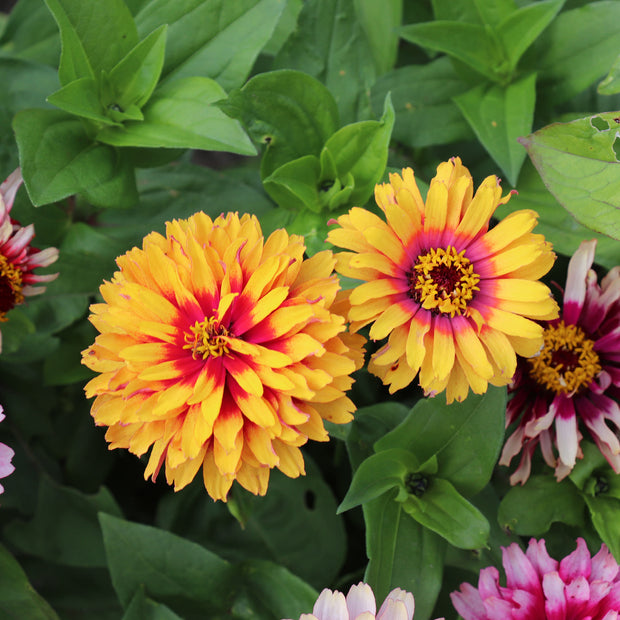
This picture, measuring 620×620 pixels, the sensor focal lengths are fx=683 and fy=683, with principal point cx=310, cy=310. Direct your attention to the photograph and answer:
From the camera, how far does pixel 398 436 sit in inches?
29.5

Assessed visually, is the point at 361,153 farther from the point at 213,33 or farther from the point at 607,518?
the point at 607,518

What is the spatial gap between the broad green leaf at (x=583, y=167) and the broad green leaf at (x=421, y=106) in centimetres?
24

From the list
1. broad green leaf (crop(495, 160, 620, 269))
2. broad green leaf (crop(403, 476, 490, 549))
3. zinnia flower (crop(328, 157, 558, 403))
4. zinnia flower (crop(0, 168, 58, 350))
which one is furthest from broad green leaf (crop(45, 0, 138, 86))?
broad green leaf (crop(403, 476, 490, 549))

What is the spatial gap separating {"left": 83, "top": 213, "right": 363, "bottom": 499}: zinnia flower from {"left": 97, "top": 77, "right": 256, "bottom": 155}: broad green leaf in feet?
0.49

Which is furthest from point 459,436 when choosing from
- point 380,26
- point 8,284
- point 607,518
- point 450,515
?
point 380,26

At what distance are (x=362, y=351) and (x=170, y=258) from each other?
195 millimetres

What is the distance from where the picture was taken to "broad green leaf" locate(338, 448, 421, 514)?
0.69 metres

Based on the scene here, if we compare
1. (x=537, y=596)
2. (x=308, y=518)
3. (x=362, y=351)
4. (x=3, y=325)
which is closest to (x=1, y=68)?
(x=3, y=325)

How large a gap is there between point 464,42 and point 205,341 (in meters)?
0.55

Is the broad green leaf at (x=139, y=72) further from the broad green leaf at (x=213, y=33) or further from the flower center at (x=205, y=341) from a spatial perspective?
the flower center at (x=205, y=341)

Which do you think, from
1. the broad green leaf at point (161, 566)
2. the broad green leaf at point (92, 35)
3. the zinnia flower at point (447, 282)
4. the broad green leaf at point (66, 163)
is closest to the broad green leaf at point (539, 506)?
the zinnia flower at point (447, 282)

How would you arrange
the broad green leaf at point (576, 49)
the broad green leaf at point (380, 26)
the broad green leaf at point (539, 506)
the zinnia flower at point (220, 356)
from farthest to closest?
1. the broad green leaf at point (380, 26)
2. the broad green leaf at point (576, 49)
3. the broad green leaf at point (539, 506)
4. the zinnia flower at point (220, 356)

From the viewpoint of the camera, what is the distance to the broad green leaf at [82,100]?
→ 0.73 m

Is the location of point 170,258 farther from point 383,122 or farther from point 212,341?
point 383,122
